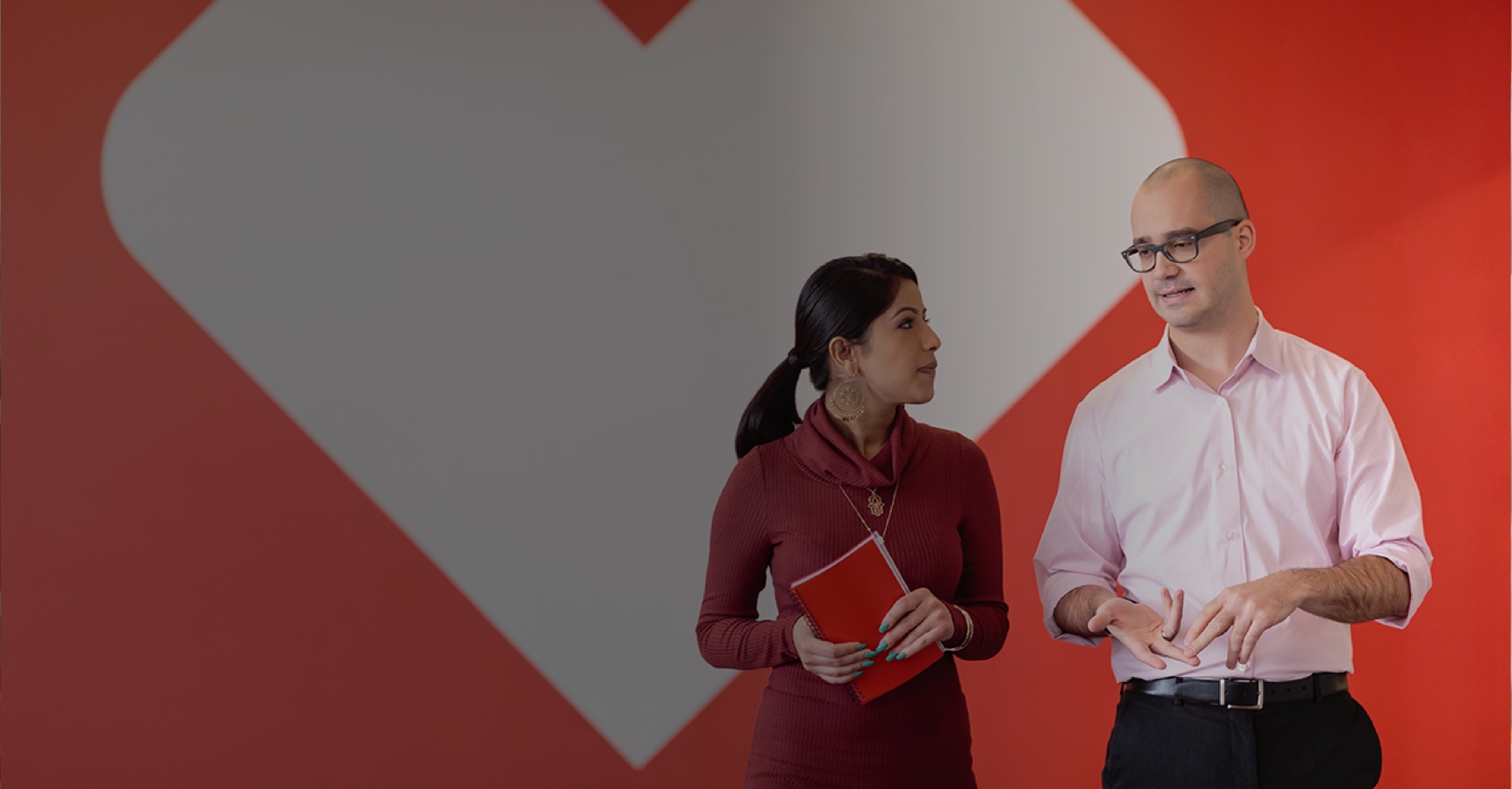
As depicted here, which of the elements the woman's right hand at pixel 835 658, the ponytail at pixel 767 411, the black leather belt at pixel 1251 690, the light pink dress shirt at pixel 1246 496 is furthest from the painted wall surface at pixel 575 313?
the woman's right hand at pixel 835 658

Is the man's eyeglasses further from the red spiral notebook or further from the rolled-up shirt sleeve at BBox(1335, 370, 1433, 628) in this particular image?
the red spiral notebook

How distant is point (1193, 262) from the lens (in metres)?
1.77

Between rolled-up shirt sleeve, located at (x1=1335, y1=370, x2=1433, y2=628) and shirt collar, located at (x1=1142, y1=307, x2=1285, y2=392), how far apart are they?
121 mm

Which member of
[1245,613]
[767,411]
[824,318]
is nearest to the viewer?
[1245,613]

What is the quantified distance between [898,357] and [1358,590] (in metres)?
0.77

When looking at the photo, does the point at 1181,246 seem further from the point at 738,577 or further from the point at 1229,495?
the point at 738,577

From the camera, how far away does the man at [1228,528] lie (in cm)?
170

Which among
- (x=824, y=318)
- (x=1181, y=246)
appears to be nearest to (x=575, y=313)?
(x=824, y=318)

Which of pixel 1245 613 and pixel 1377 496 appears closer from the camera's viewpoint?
pixel 1245 613

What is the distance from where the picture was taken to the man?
1697 millimetres

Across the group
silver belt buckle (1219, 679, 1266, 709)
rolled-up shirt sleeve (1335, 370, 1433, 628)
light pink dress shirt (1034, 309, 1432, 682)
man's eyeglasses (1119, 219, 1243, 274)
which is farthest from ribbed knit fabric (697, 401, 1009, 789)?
rolled-up shirt sleeve (1335, 370, 1433, 628)

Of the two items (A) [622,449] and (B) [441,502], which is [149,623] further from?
(A) [622,449]

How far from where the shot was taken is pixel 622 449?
2.98 meters

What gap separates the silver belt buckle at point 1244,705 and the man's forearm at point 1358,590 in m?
0.17
